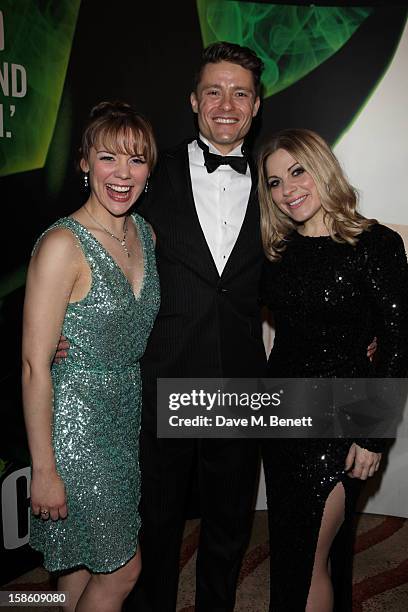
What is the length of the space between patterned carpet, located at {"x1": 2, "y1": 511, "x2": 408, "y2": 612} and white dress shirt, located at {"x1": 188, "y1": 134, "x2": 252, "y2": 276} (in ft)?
4.80

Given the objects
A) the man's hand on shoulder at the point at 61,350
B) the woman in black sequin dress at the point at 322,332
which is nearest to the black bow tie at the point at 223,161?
the woman in black sequin dress at the point at 322,332

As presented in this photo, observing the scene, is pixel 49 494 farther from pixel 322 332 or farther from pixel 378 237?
pixel 378 237

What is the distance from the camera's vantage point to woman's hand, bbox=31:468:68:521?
6.04ft

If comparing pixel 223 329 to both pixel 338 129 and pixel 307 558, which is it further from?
pixel 338 129

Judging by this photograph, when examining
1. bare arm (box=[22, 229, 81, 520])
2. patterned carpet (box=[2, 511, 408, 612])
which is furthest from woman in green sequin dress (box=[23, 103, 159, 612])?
patterned carpet (box=[2, 511, 408, 612])

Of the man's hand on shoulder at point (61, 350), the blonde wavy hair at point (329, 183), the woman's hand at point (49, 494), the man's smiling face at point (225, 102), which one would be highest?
the man's smiling face at point (225, 102)

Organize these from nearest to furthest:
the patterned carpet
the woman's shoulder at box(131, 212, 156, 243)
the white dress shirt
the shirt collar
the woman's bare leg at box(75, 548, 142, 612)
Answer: the woman's bare leg at box(75, 548, 142, 612), the woman's shoulder at box(131, 212, 156, 243), the white dress shirt, the shirt collar, the patterned carpet

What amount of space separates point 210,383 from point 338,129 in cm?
163

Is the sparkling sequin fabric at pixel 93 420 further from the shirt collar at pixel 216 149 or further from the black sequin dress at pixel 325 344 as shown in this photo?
the shirt collar at pixel 216 149

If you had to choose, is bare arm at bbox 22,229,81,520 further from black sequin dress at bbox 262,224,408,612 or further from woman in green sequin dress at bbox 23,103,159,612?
black sequin dress at bbox 262,224,408,612

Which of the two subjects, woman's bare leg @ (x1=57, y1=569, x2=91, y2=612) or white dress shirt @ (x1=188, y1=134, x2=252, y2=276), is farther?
white dress shirt @ (x1=188, y1=134, x2=252, y2=276)

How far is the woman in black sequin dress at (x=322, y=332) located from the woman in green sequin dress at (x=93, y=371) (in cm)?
46

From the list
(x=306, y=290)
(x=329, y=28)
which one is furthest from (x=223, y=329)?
(x=329, y=28)

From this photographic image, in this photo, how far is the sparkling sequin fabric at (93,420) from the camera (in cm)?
187
